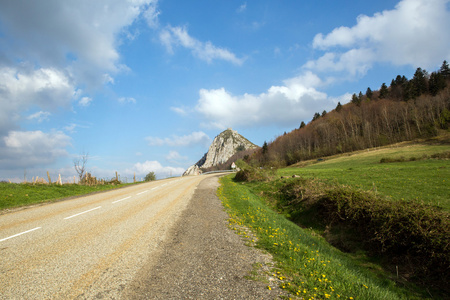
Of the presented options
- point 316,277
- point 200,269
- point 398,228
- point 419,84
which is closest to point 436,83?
point 419,84

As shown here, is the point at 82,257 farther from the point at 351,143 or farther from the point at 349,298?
the point at 351,143

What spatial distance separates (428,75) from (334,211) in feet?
408

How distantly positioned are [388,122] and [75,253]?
4009 inches

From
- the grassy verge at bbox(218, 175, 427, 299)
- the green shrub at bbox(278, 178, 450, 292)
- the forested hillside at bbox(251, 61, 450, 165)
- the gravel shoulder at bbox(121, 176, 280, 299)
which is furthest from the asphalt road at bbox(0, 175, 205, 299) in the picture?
the forested hillside at bbox(251, 61, 450, 165)

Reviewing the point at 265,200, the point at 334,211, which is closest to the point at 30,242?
the point at 334,211

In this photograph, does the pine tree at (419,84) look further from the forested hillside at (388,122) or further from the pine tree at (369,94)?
the pine tree at (369,94)

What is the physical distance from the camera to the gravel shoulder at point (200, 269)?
3775 mm

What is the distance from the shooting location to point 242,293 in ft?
12.4

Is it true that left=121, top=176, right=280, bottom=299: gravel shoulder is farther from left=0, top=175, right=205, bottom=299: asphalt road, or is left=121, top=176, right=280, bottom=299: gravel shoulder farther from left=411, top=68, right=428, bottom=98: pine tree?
left=411, top=68, right=428, bottom=98: pine tree

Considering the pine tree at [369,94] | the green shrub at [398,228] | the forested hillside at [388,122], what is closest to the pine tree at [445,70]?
the forested hillside at [388,122]

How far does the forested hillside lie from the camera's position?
2894 inches

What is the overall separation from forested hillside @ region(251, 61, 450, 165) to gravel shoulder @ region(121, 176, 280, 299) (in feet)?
185

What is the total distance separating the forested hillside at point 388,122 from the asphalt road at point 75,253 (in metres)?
56.1

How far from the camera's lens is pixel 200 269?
468 centimetres
